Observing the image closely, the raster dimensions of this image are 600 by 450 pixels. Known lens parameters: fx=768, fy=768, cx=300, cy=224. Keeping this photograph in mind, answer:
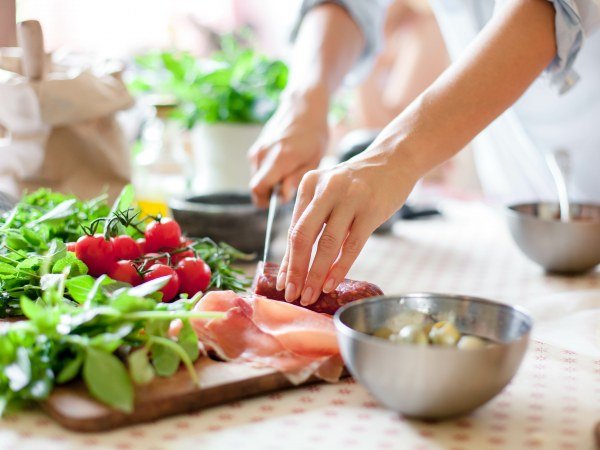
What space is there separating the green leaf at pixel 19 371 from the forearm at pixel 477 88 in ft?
2.01

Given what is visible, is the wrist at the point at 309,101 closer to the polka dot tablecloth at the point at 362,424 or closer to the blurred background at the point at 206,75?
the blurred background at the point at 206,75

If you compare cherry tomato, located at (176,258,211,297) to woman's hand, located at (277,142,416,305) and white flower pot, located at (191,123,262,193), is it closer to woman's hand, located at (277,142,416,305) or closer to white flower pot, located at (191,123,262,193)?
woman's hand, located at (277,142,416,305)

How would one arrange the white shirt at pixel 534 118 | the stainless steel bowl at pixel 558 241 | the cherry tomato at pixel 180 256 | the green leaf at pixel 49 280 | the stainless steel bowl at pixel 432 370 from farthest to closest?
the white shirt at pixel 534 118 → the stainless steel bowl at pixel 558 241 → the cherry tomato at pixel 180 256 → the green leaf at pixel 49 280 → the stainless steel bowl at pixel 432 370

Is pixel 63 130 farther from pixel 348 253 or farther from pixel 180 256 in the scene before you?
pixel 348 253

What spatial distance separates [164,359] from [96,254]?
0.98ft

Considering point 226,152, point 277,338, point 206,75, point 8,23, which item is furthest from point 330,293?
point 206,75

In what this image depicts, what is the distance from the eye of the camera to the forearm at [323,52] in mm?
1730

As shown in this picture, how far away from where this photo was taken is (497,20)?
4.10ft

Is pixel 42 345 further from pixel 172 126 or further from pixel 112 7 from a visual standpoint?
pixel 112 7

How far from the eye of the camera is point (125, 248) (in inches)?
44.8

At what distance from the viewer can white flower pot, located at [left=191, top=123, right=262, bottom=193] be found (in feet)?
6.90

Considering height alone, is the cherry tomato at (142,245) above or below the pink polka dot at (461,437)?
above

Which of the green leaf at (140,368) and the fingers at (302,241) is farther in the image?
the fingers at (302,241)

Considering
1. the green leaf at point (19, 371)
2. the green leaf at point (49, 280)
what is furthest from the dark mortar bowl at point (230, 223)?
the green leaf at point (19, 371)
